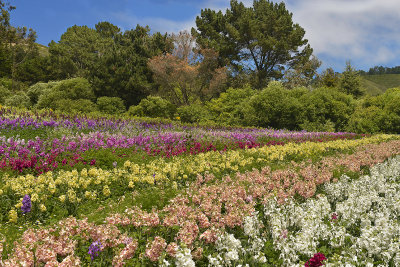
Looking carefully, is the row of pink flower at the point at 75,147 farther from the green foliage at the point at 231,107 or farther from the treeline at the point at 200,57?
the treeline at the point at 200,57

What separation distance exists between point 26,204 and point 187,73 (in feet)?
84.5

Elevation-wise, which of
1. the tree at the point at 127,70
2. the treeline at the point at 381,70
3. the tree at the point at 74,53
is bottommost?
the tree at the point at 127,70

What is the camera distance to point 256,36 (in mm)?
34719

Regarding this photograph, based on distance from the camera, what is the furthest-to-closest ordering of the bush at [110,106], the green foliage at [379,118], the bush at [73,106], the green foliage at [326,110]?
the bush at [110,106], the green foliage at [326,110], the green foliage at [379,118], the bush at [73,106]

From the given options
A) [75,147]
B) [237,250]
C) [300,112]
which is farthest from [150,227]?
[300,112]

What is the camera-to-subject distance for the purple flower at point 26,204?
14.3 feet

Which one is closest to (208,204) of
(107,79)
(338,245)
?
(338,245)

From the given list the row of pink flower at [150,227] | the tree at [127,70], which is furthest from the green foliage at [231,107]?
the row of pink flower at [150,227]

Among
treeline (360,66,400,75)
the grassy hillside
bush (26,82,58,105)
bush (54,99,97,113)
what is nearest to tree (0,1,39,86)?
bush (26,82,58,105)

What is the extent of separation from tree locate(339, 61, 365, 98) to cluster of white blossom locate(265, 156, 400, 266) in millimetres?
36134

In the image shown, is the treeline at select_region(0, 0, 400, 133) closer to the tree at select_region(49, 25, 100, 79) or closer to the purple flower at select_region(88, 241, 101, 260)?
the tree at select_region(49, 25, 100, 79)

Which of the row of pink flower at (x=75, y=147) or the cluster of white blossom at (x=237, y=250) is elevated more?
the row of pink flower at (x=75, y=147)

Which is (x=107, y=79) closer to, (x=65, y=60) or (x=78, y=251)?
(x=65, y=60)

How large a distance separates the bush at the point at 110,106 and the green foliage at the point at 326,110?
15.5m
